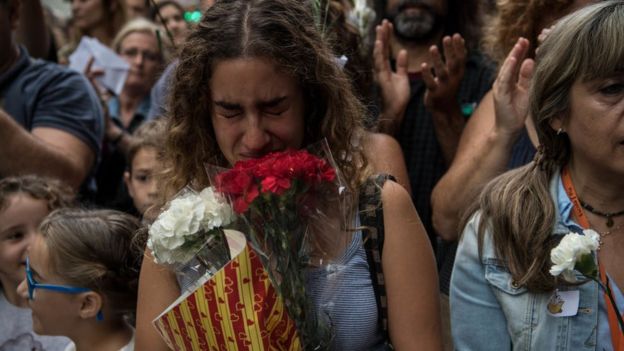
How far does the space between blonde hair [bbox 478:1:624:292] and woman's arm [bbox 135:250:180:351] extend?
0.86 m

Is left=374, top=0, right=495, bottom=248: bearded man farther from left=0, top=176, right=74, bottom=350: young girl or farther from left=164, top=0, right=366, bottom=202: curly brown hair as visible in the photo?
left=0, top=176, right=74, bottom=350: young girl

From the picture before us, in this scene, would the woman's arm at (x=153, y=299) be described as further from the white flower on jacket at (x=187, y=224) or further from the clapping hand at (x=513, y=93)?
the clapping hand at (x=513, y=93)

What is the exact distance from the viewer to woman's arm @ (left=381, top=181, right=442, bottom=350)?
235 centimetres

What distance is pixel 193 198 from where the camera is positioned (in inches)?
90.9

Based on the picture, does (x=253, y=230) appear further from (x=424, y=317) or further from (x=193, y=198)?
(x=424, y=317)

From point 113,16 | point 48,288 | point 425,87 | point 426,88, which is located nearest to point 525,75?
point 426,88

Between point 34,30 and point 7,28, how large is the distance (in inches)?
30.5

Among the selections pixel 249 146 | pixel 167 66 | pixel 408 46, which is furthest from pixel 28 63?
pixel 249 146

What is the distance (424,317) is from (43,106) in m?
2.57

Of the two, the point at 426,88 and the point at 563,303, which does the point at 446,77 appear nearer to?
the point at 426,88

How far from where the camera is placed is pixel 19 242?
3795mm

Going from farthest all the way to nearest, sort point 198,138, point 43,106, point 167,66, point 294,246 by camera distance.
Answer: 1. point 43,106
2. point 167,66
3. point 198,138
4. point 294,246

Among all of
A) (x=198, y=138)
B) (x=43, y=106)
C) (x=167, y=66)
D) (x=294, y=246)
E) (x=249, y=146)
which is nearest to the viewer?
(x=294, y=246)

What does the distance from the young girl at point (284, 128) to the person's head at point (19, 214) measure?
126 centimetres
